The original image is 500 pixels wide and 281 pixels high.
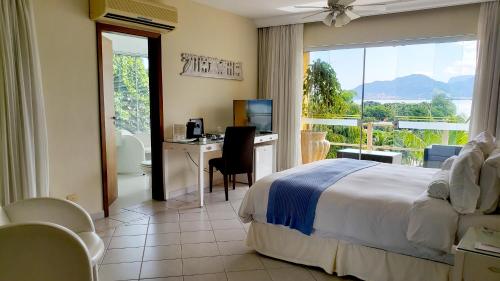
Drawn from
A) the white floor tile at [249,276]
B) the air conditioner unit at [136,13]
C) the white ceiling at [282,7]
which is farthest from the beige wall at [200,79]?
the white floor tile at [249,276]

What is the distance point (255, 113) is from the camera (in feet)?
17.4

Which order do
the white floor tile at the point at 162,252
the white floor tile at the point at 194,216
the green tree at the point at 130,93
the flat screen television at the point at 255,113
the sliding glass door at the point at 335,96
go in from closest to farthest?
the white floor tile at the point at 162,252, the white floor tile at the point at 194,216, the flat screen television at the point at 255,113, the sliding glass door at the point at 335,96, the green tree at the point at 130,93

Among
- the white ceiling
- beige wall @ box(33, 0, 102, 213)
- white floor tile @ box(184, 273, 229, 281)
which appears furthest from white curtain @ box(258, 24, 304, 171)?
white floor tile @ box(184, 273, 229, 281)

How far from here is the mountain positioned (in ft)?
14.8

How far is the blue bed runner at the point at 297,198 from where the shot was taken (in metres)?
2.57

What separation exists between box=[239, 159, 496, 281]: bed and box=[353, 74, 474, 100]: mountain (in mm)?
2125

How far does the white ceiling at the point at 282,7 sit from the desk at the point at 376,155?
1.93 m

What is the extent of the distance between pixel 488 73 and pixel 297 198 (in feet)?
9.98

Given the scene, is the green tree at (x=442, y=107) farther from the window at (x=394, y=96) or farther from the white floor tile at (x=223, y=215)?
the white floor tile at (x=223, y=215)

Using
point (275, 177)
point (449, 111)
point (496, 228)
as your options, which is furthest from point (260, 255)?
point (449, 111)

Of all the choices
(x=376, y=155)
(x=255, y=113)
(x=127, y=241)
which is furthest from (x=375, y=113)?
Answer: (x=127, y=241)

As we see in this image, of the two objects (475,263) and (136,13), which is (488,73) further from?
(136,13)

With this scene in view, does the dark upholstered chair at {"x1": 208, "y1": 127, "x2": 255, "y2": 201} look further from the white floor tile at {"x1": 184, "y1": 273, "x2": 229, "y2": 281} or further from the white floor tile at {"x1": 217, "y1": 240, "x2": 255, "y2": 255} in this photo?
the white floor tile at {"x1": 184, "y1": 273, "x2": 229, "y2": 281}

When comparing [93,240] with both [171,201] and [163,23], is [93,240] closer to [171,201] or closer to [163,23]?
[171,201]
